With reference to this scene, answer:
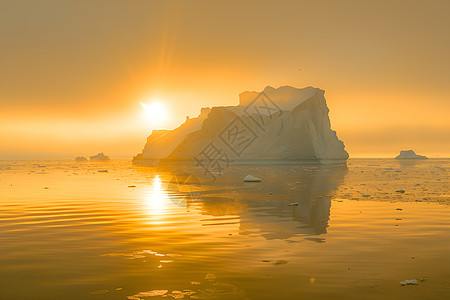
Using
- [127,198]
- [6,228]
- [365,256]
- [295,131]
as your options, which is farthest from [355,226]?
[295,131]

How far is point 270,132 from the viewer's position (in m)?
64.3

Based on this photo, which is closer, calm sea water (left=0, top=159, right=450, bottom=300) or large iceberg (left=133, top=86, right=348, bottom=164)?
calm sea water (left=0, top=159, right=450, bottom=300)

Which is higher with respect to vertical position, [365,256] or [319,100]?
[319,100]

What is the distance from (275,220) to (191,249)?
4.04 metres

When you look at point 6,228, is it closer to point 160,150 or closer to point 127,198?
point 127,198

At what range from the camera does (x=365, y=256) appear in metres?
6.46

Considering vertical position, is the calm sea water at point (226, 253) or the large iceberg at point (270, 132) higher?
the large iceberg at point (270, 132)

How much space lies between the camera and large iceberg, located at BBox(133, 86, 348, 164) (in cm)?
6200

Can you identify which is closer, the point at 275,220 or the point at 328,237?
the point at 328,237

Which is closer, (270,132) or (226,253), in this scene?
(226,253)

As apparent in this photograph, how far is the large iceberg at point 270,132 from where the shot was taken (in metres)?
62.0

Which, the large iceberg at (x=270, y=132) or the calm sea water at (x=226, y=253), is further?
the large iceberg at (x=270, y=132)

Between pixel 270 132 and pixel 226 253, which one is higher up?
pixel 270 132

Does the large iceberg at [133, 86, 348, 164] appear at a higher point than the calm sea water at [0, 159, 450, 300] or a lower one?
higher
